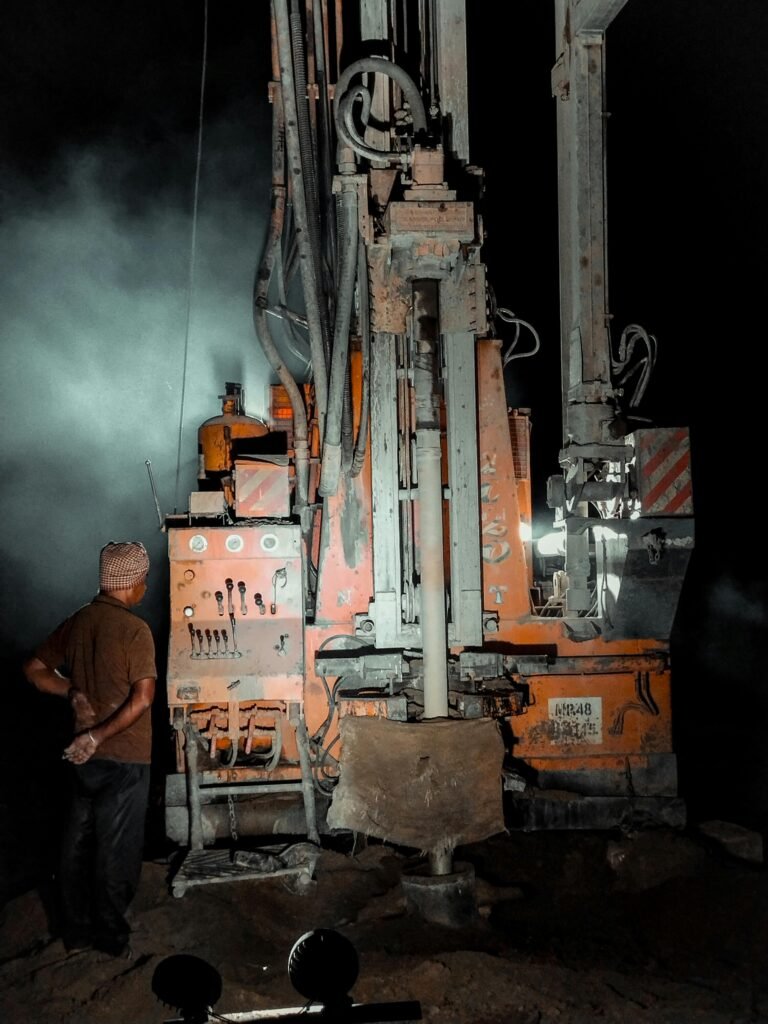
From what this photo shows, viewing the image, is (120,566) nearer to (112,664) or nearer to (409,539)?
(112,664)

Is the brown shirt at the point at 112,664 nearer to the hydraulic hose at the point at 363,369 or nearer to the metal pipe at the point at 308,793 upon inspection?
the metal pipe at the point at 308,793

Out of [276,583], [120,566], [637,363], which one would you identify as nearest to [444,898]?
[276,583]

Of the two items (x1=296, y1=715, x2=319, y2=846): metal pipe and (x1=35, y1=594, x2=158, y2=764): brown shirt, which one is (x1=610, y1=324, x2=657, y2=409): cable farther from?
(x1=35, y1=594, x2=158, y2=764): brown shirt

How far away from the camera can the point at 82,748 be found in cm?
345

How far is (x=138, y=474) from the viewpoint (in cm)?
1252

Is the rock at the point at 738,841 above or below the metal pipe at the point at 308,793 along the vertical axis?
below

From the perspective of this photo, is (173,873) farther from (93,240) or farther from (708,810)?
(93,240)

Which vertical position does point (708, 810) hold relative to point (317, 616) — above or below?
below

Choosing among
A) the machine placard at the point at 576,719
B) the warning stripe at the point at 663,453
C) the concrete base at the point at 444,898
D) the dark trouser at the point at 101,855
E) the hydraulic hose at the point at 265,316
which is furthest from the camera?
the hydraulic hose at the point at 265,316

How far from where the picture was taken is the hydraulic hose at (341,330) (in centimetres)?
443

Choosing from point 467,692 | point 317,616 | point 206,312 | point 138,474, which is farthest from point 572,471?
point 138,474

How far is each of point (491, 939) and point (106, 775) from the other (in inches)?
84.3

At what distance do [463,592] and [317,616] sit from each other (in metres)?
1.00

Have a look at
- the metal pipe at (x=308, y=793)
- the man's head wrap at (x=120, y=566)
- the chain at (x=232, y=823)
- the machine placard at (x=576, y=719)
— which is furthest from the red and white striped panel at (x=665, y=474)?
the chain at (x=232, y=823)
